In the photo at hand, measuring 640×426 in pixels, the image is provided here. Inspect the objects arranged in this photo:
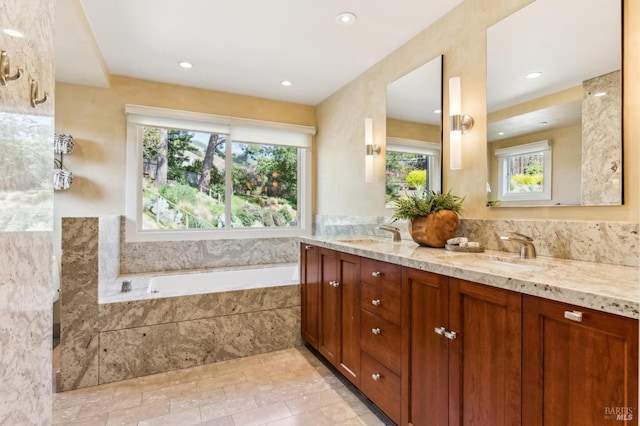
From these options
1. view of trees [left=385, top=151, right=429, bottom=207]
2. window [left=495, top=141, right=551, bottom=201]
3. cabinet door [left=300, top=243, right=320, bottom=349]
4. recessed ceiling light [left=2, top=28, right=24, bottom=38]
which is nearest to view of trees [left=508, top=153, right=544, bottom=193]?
window [left=495, top=141, right=551, bottom=201]

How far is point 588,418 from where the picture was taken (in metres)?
0.89

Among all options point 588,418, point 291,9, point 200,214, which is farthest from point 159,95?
point 588,418

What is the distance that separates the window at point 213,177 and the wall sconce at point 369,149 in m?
1.21

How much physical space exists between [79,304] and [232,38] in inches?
87.9

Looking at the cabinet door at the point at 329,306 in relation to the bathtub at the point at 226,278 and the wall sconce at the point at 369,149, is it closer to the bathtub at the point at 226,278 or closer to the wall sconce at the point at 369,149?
the bathtub at the point at 226,278

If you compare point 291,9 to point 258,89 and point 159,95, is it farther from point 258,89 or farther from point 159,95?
point 159,95

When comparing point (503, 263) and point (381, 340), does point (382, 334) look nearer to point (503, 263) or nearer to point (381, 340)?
point (381, 340)

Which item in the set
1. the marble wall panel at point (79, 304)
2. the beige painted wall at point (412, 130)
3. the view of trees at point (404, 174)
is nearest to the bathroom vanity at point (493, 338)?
the view of trees at point (404, 174)

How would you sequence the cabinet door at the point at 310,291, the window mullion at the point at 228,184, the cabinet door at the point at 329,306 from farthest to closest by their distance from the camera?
1. the window mullion at the point at 228,184
2. the cabinet door at the point at 310,291
3. the cabinet door at the point at 329,306

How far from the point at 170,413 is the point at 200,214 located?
2.14 metres

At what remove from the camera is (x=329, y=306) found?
236cm

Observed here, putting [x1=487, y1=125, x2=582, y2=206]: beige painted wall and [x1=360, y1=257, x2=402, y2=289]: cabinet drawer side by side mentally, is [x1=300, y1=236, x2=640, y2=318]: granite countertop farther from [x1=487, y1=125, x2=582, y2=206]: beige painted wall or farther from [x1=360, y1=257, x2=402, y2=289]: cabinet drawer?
[x1=487, y1=125, x2=582, y2=206]: beige painted wall

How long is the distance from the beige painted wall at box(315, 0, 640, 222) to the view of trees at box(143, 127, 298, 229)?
0.48m

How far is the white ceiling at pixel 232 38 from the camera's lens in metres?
2.13
